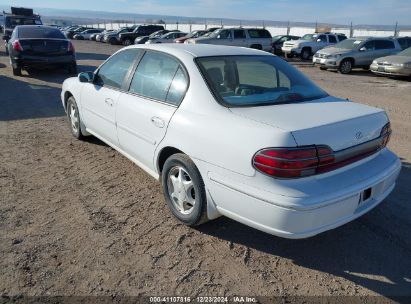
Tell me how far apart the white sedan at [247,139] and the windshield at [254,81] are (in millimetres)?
12

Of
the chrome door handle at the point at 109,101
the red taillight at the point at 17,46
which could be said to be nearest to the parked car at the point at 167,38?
the red taillight at the point at 17,46

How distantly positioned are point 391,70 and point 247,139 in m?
14.1

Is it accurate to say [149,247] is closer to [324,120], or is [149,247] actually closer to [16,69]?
[324,120]

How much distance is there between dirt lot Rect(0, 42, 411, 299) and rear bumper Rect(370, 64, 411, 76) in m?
11.3

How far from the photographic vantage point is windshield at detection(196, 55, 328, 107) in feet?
10.8

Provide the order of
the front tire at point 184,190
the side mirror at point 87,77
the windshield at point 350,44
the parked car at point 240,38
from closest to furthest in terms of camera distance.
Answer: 1. the front tire at point 184,190
2. the side mirror at point 87,77
3. the windshield at point 350,44
4. the parked car at point 240,38

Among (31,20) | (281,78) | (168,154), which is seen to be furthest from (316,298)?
(31,20)

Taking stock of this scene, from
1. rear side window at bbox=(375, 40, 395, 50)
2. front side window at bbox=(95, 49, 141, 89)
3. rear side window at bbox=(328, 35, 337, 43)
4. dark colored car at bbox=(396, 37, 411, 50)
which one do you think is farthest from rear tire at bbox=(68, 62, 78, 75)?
rear side window at bbox=(328, 35, 337, 43)

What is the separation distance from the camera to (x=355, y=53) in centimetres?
1709

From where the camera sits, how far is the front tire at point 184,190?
3111mm

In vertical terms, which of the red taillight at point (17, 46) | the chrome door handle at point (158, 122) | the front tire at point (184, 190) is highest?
the red taillight at point (17, 46)

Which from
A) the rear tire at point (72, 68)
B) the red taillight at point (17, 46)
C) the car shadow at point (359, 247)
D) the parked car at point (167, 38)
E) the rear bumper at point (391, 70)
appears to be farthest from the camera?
the parked car at point (167, 38)

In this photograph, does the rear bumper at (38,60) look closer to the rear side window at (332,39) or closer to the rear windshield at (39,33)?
the rear windshield at (39,33)

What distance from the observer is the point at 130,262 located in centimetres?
293
